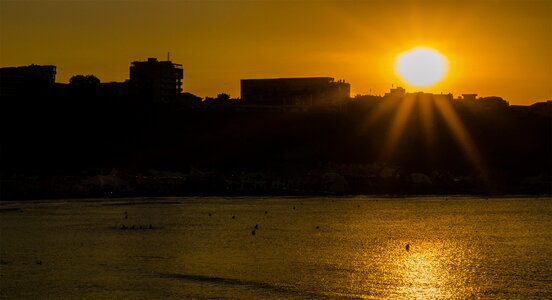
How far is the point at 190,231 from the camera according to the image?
221 ft

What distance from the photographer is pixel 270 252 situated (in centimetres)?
5416

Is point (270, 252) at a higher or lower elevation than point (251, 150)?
lower

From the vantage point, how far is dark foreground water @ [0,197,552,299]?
134ft

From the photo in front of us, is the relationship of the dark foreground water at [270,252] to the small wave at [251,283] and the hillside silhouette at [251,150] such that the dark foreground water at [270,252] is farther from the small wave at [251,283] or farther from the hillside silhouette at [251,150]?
the hillside silhouette at [251,150]

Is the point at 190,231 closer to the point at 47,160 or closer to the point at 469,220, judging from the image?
the point at 469,220

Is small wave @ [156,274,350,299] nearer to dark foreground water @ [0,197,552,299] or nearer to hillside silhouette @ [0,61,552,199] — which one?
dark foreground water @ [0,197,552,299]

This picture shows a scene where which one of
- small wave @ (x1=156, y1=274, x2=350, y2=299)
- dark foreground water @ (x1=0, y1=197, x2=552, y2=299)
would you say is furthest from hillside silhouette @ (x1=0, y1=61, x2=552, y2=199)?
small wave @ (x1=156, y1=274, x2=350, y2=299)

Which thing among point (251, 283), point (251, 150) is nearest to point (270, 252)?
point (251, 283)

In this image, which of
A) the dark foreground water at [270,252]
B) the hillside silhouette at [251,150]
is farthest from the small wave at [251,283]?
the hillside silhouette at [251,150]

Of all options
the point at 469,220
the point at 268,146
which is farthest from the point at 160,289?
the point at 268,146

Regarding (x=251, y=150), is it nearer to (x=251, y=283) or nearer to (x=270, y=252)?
(x=270, y=252)

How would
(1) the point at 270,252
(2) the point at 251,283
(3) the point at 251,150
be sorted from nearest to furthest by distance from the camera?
(2) the point at 251,283 → (1) the point at 270,252 → (3) the point at 251,150

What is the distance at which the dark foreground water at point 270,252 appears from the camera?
134 ft

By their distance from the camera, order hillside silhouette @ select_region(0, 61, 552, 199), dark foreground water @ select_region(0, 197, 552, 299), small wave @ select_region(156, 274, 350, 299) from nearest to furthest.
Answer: small wave @ select_region(156, 274, 350, 299) → dark foreground water @ select_region(0, 197, 552, 299) → hillside silhouette @ select_region(0, 61, 552, 199)
